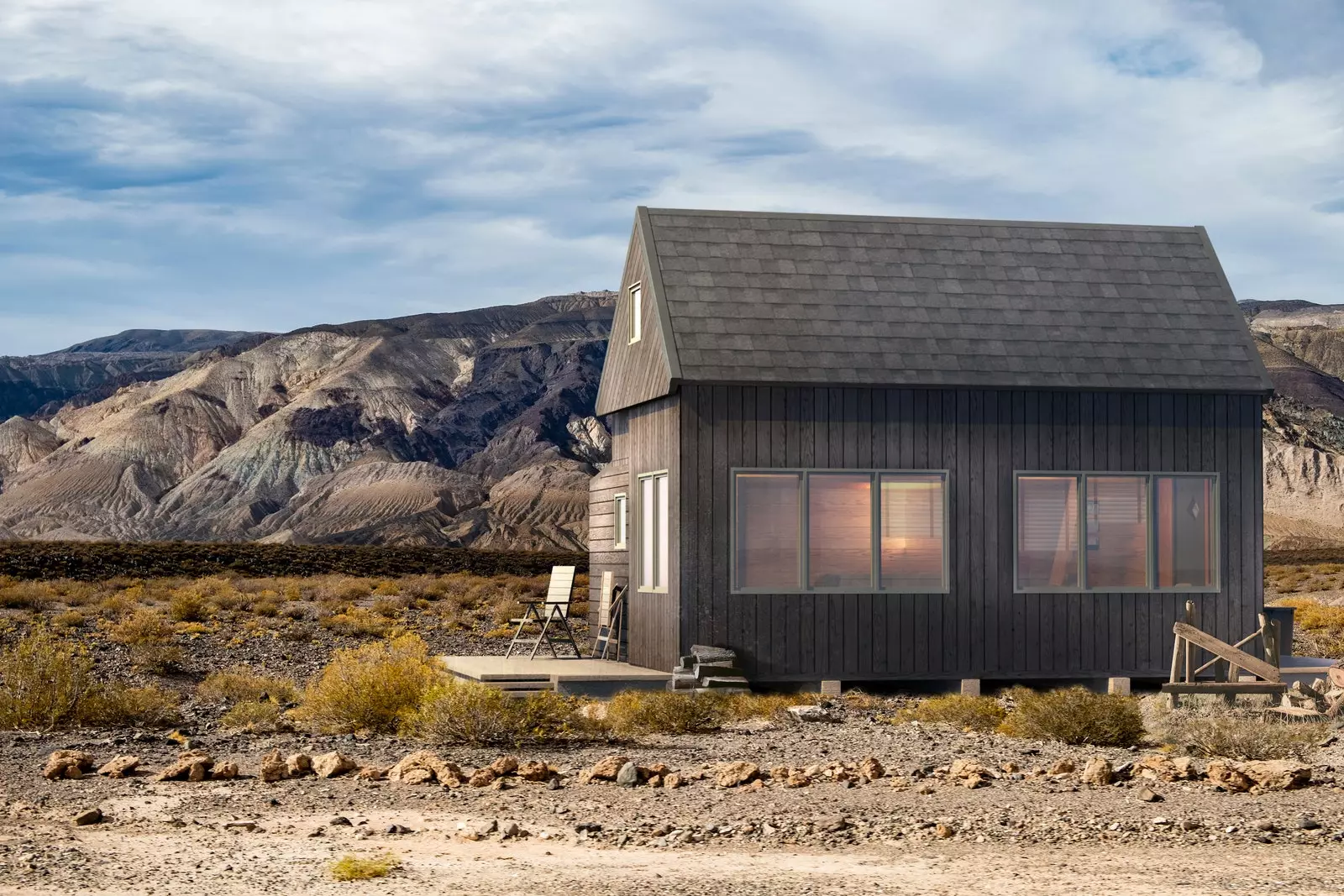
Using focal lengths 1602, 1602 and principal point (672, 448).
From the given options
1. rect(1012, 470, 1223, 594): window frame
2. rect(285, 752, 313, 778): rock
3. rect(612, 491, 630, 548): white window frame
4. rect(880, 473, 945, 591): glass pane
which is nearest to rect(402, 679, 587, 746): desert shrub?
rect(285, 752, 313, 778): rock

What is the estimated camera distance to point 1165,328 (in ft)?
56.4

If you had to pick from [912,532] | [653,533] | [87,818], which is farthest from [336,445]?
[87,818]

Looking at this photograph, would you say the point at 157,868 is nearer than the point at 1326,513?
Yes

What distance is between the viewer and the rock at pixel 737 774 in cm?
1017

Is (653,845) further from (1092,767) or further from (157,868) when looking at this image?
(1092,767)

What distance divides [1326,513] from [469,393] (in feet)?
199

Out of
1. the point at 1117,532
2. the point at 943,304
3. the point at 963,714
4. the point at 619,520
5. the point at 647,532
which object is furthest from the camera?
the point at 619,520

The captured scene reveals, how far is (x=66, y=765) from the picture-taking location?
415 inches

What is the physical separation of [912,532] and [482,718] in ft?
19.0

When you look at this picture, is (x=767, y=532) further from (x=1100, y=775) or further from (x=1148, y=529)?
(x=1100, y=775)

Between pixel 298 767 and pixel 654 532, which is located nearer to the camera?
pixel 298 767

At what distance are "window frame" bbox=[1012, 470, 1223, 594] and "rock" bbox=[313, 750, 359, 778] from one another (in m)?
7.96

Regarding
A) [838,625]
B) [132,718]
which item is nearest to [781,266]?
[838,625]

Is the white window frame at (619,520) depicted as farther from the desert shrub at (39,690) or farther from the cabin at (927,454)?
the desert shrub at (39,690)
